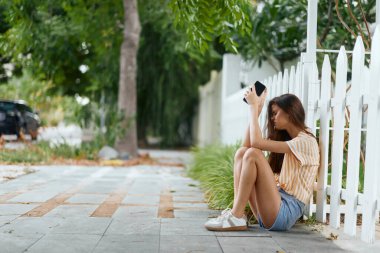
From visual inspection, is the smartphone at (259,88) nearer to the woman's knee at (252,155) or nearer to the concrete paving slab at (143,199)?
the woman's knee at (252,155)

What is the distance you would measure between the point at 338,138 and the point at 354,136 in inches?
11.6

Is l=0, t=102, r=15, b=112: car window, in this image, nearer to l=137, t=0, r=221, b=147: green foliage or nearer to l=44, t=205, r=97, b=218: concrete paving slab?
l=137, t=0, r=221, b=147: green foliage

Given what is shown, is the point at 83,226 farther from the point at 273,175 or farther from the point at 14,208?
the point at 273,175

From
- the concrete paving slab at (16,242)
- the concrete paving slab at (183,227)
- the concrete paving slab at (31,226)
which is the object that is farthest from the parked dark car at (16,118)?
the concrete paving slab at (16,242)

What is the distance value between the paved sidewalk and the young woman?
0.33 feet

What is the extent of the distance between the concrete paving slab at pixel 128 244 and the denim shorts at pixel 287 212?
0.84 meters

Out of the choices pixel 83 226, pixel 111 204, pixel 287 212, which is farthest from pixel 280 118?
pixel 111 204

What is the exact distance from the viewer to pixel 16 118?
13.9m

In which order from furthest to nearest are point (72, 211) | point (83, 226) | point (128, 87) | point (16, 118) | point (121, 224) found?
point (16, 118)
point (128, 87)
point (72, 211)
point (121, 224)
point (83, 226)

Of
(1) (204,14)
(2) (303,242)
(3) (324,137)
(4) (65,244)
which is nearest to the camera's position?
(4) (65,244)

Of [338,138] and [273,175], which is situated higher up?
[338,138]

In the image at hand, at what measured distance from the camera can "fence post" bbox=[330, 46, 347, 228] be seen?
339 cm

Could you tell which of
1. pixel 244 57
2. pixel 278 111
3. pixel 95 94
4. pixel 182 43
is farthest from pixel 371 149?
pixel 95 94

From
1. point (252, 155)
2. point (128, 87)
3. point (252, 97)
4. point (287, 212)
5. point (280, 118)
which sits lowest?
point (287, 212)
